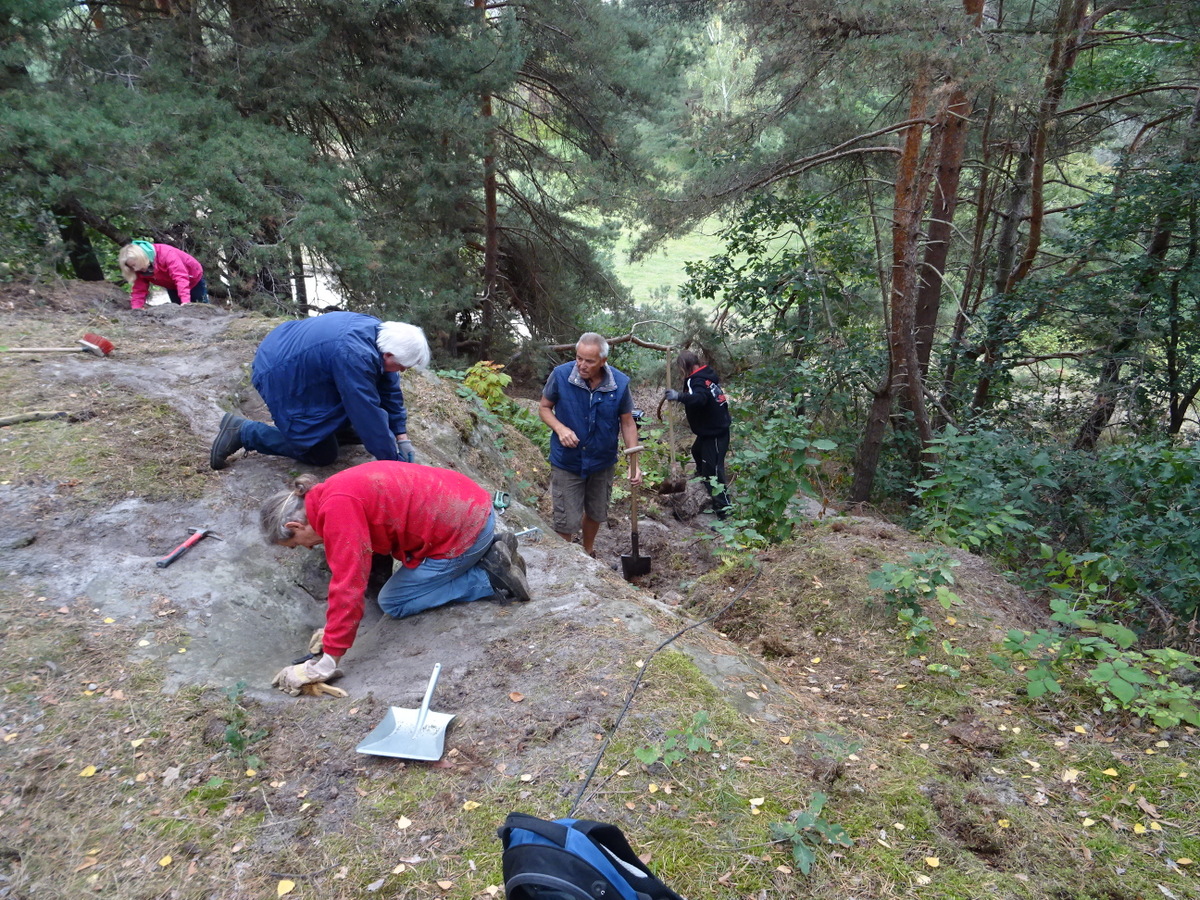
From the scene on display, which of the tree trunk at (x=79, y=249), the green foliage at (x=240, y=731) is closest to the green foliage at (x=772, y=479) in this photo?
the green foliage at (x=240, y=731)

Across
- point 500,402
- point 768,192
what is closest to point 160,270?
point 500,402

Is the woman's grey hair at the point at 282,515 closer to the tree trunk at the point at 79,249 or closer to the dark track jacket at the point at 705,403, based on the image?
the dark track jacket at the point at 705,403

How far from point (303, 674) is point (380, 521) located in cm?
71

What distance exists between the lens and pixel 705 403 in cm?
723

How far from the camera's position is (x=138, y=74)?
8492 millimetres

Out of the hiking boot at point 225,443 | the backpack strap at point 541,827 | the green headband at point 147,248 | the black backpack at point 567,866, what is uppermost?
the green headband at point 147,248

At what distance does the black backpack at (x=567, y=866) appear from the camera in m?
1.65

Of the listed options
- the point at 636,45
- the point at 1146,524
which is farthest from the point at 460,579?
the point at 636,45

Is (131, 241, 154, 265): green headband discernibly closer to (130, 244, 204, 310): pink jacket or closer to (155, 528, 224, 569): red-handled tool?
(130, 244, 204, 310): pink jacket

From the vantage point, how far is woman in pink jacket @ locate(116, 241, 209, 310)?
7084 millimetres

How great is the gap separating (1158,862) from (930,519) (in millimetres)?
2921

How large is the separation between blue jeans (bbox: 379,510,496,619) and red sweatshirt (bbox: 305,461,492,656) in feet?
0.20

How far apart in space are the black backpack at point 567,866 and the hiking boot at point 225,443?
3.54m

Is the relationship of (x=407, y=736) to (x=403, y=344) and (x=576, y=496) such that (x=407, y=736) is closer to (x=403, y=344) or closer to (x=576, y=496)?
(x=403, y=344)
